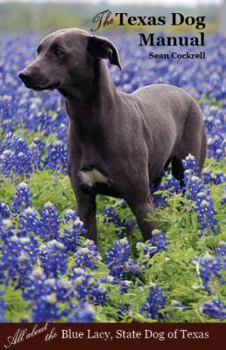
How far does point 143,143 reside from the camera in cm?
484

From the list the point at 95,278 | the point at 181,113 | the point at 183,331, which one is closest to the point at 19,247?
the point at 95,278

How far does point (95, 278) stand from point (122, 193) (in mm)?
1039

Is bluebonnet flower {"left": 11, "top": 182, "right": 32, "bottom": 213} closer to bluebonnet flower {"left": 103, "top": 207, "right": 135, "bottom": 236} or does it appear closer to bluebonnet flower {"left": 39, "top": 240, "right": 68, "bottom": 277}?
bluebonnet flower {"left": 103, "top": 207, "right": 135, "bottom": 236}

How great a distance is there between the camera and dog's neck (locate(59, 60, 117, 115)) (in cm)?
461

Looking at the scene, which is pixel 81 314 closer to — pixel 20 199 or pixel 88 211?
pixel 20 199

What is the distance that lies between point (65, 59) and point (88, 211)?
93 centimetres

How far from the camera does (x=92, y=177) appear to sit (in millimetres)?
4699

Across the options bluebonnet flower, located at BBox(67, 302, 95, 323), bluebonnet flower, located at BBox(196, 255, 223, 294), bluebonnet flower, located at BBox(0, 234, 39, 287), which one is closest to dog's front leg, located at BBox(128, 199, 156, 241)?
bluebonnet flower, located at BBox(196, 255, 223, 294)

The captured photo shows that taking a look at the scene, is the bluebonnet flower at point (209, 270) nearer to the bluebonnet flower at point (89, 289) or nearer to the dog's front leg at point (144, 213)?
the bluebonnet flower at point (89, 289)

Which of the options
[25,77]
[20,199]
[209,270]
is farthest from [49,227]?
[209,270]

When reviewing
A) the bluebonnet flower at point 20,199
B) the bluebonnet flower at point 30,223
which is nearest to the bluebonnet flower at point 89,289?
the bluebonnet flower at point 30,223

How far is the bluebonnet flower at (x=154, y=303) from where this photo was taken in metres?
3.89

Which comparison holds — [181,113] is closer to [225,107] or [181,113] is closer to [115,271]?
[115,271]

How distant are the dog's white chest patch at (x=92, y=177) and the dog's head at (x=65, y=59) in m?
0.48
